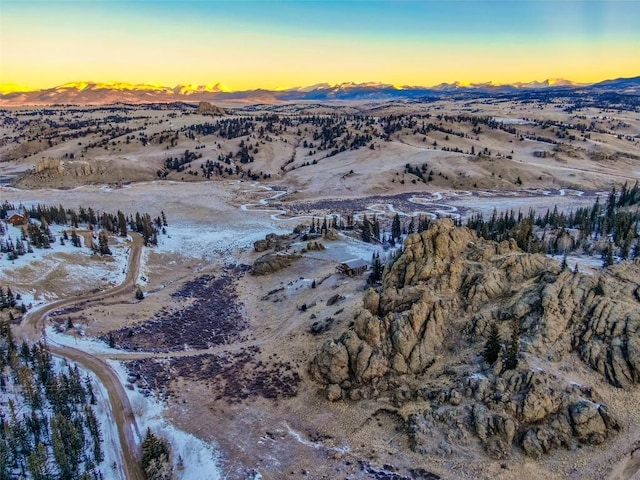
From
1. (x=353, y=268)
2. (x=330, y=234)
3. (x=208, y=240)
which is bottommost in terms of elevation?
(x=208, y=240)

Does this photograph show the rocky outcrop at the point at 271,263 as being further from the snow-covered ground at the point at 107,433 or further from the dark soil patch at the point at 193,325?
the snow-covered ground at the point at 107,433

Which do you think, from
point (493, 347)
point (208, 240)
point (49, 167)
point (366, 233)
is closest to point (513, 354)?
point (493, 347)

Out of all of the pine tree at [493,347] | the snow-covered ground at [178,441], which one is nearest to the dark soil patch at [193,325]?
the snow-covered ground at [178,441]

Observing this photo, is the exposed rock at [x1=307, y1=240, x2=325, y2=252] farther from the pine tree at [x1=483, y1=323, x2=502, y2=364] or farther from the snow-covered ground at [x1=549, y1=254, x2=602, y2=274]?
the pine tree at [x1=483, y1=323, x2=502, y2=364]

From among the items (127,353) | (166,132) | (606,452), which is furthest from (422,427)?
(166,132)

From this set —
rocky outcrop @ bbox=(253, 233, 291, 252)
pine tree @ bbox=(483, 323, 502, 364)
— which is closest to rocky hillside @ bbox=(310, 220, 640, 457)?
pine tree @ bbox=(483, 323, 502, 364)

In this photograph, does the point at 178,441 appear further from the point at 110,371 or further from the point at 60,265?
the point at 60,265
